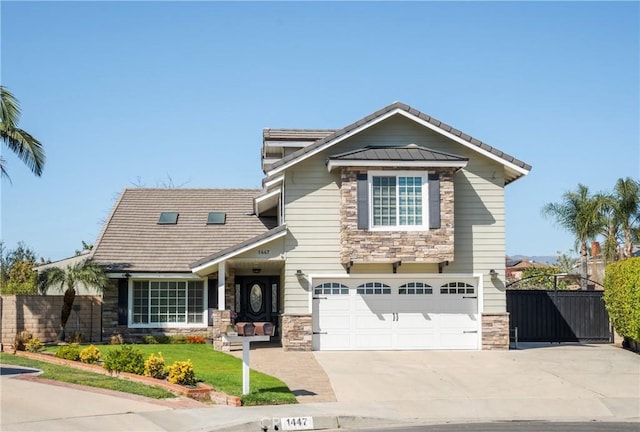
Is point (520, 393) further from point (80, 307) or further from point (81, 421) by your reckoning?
point (80, 307)

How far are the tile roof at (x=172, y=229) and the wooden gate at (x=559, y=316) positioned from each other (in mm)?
9409

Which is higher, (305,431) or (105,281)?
(105,281)

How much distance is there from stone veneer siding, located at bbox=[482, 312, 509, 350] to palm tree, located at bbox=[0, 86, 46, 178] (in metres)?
13.8

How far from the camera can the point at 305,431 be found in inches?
586

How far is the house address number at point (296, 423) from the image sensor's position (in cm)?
1483

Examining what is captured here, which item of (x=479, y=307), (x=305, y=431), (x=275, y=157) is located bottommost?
(x=305, y=431)

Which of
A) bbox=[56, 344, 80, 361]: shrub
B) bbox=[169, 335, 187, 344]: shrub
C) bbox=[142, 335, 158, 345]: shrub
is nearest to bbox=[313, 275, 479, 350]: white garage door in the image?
bbox=[169, 335, 187, 344]: shrub

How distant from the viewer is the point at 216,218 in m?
31.1

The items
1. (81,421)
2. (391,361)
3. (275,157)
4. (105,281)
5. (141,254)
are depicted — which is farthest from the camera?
(275,157)

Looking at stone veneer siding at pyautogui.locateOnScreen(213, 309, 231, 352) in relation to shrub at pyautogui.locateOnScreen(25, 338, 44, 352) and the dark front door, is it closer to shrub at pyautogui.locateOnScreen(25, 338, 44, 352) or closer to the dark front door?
the dark front door

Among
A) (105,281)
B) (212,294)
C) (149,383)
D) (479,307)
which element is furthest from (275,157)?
(149,383)

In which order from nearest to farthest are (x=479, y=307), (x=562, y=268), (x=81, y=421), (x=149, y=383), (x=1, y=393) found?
(x=81, y=421), (x=1, y=393), (x=149, y=383), (x=479, y=307), (x=562, y=268)

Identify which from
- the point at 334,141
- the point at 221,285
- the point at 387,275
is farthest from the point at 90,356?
the point at 334,141

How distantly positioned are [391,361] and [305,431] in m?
7.88
